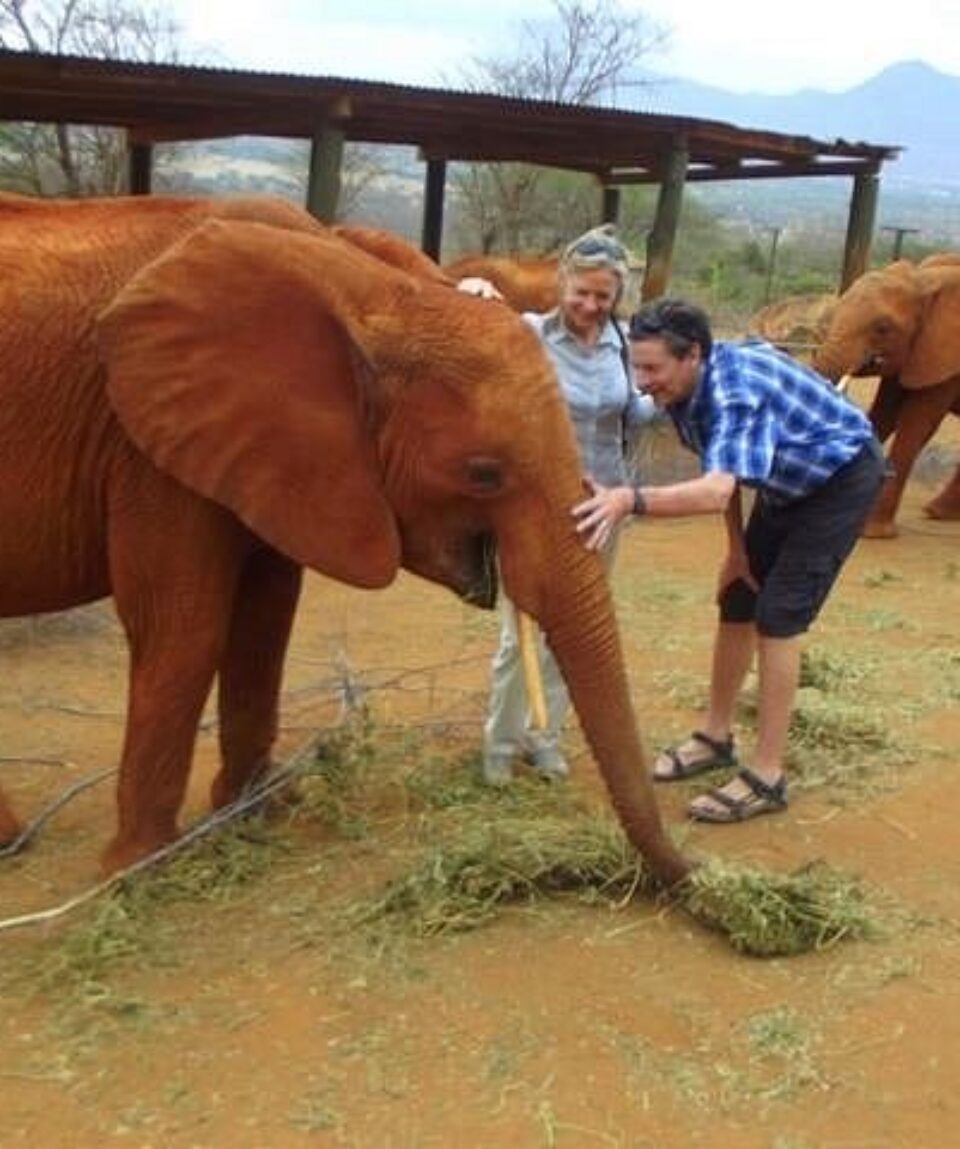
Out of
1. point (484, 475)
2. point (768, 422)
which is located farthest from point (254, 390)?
point (768, 422)

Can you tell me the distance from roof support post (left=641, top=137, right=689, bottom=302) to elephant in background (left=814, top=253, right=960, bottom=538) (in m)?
3.01

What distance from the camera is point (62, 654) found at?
724 cm

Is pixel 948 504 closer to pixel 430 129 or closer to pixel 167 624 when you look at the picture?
pixel 430 129

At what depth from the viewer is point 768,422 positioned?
4723mm

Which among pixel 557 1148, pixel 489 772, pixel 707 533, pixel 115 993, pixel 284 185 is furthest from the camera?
pixel 284 185

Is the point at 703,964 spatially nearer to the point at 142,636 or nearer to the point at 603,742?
the point at 603,742

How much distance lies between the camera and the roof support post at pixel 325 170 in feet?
38.7

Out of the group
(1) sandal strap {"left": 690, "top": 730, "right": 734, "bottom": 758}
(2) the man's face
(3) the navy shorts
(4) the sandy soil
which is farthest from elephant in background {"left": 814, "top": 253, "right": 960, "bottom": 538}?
(2) the man's face

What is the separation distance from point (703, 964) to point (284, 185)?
54104mm

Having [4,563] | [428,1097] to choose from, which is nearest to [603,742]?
[428,1097]

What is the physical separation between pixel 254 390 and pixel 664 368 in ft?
4.47

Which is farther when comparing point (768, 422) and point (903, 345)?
point (903, 345)

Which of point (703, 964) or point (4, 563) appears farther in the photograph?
point (4, 563)

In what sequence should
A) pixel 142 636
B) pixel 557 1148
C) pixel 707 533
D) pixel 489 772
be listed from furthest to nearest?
1. pixel 707 533
2. pixel 489 772
3. pixel 142 636
4. pixel 557 1148
